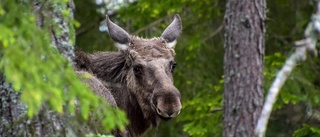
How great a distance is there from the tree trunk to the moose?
0.74m

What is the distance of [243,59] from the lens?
35.5 ft

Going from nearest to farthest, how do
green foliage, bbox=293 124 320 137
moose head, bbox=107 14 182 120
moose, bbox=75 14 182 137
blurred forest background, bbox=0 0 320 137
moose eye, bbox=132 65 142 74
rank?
moose head, bbox=107 14 182 120 → moose, bbox=75 14 182 137 → moose eye, bbox=132 65 142 74 → green foliage, bbox=293 124 320 137 → blurred forest background, bbox=0 0 320 137

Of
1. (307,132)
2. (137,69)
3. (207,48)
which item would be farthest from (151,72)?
(207,48)

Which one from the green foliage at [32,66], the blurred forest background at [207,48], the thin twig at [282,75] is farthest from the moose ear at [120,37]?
the thin twig at [282,75]

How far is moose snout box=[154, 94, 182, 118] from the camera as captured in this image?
9.12 m

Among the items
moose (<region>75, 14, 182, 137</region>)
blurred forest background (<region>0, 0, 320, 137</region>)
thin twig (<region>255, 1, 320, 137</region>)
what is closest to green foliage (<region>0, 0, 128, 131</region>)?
thin twig (<region>255, 1, 320, 137</region>)

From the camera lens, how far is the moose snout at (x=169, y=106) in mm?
9125

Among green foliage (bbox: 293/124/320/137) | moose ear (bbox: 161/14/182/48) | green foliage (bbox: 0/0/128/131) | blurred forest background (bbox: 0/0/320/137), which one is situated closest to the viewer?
green foliage (bbox: 0/0/128/131)

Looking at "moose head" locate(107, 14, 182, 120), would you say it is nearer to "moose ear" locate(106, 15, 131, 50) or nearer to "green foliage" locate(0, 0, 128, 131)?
"moose ear" locate(106, 15, 131, 50)

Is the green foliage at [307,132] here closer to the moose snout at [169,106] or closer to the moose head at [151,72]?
the moose head at [151,72]

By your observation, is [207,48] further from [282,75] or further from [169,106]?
[282,75]

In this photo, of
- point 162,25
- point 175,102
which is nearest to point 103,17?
point 162,25

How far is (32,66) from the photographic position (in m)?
5.73

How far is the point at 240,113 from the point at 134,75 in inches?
51.8
